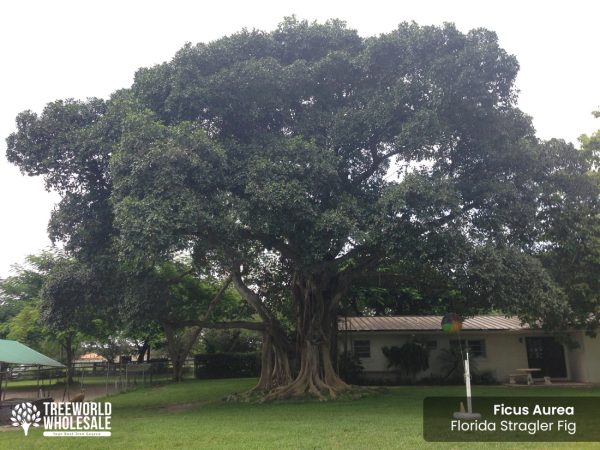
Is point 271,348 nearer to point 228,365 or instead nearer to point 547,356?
point 228,365

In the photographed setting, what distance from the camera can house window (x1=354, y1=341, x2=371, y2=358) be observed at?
24016 millimetres

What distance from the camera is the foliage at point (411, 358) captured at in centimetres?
2316

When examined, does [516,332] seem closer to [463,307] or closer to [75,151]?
[463,307]

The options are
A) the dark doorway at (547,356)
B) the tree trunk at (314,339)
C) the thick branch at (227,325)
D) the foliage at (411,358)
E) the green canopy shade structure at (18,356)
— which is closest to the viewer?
the green canopy shade structure at (18,356)

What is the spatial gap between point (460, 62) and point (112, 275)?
39.8 feet

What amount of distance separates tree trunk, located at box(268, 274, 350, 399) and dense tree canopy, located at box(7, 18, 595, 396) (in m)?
0.10

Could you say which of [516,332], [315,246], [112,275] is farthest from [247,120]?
[516,332]

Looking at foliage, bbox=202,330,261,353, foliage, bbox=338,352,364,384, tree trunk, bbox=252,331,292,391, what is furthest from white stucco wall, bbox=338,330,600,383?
foliage, bbox=202,330,261,353

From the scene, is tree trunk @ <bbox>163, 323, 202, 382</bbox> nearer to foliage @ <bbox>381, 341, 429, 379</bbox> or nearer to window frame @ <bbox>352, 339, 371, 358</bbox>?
window frame @ <bbox>352, 339, 371, 358</bbox>

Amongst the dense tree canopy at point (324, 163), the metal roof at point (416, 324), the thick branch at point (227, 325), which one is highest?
the dense tree canopy at point (324, 163)

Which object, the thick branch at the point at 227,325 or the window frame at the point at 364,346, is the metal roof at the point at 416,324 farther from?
the thick branch at the point at 227,325

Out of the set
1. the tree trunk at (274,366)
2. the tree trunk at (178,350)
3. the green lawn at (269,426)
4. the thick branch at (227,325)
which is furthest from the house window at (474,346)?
the tree trunk at (178,350)

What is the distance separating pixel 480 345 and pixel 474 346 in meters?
0.27

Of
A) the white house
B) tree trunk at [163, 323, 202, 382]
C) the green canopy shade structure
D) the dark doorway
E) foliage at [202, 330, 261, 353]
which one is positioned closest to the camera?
the green canopy shade structure
